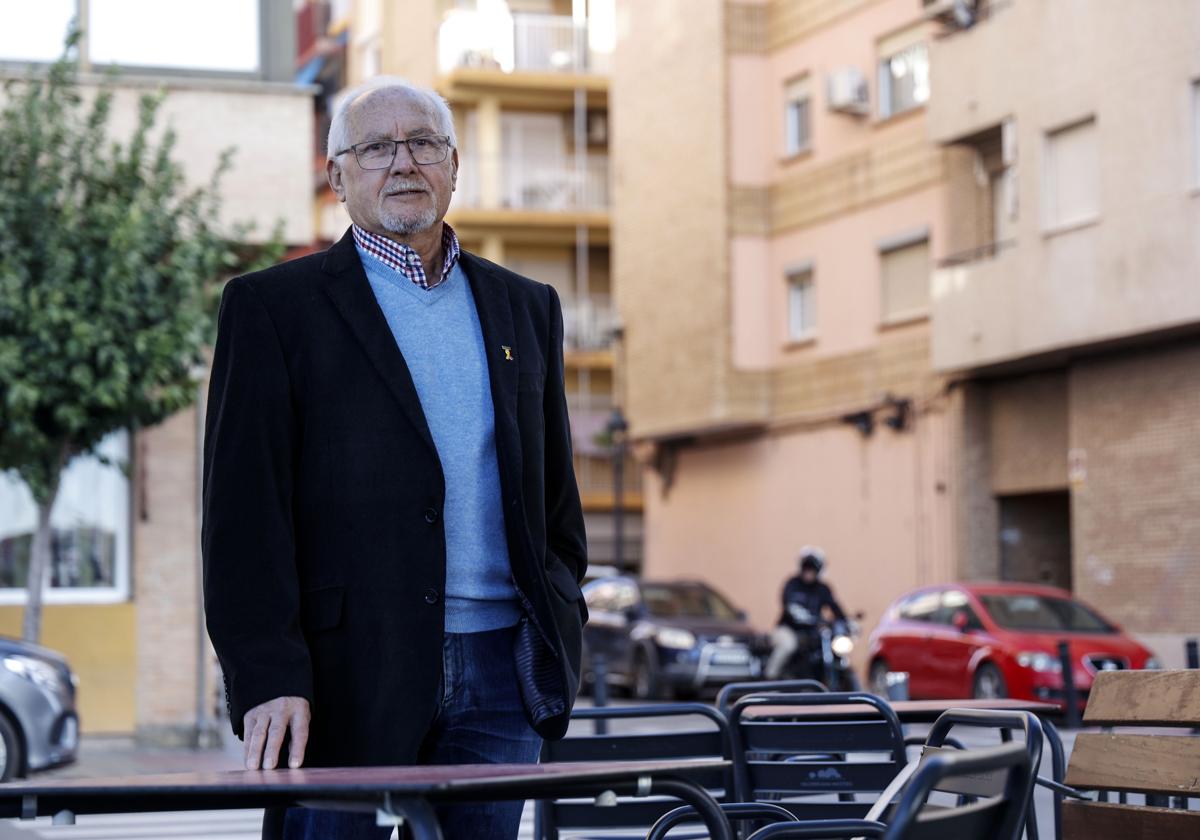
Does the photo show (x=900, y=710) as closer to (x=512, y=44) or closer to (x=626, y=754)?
(x=626, y=754)

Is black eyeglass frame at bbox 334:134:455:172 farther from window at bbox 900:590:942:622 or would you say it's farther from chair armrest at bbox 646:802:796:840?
window at bbox 900:590:942:622

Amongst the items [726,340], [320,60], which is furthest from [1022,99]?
[320,60]

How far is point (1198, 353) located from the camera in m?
26.3

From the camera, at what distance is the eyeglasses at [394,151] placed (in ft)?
14.7

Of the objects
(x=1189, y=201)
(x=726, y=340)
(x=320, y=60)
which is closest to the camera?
(x=1189, y=201)

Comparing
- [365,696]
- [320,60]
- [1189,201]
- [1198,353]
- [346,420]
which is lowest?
[365,696]

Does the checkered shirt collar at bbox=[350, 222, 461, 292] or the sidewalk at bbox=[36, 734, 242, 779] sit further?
the sidewalk at bbox=[36, 734, 242, 779]

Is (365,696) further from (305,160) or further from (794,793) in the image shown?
(305,160)

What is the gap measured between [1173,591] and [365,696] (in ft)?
78.0

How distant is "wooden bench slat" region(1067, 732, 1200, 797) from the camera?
15.9 ft

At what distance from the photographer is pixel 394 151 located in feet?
14.7

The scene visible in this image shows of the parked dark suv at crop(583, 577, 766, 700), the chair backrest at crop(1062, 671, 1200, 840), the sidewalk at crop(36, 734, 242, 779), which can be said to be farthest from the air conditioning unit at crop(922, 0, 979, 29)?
the chair backrest at crop(1062, 671, 1200, 840)

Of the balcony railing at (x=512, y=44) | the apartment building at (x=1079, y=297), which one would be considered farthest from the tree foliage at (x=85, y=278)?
the balcony railing at (x=512, y=44)

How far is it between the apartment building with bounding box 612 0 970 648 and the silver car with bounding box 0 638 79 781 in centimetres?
1802
